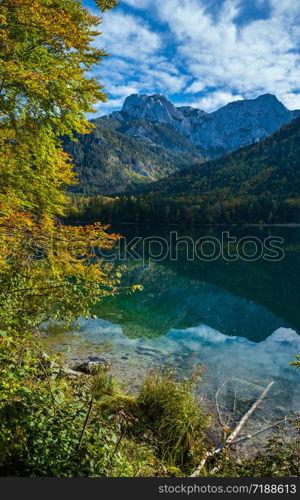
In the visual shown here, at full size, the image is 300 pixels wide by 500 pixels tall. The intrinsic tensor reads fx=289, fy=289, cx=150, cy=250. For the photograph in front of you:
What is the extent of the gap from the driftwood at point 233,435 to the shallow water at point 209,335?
0.31 m

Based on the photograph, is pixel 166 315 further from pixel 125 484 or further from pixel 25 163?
pixel 125 484

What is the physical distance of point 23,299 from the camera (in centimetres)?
641

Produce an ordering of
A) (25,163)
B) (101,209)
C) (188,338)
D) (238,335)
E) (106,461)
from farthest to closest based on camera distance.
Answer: (101,209) → (238,335) → (188,338) → (25,163) → (106,461)

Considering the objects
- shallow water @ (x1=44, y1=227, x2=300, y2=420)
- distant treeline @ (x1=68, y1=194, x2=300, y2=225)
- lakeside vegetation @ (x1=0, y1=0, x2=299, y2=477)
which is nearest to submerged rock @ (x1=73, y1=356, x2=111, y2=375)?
lakeside vegetation @ (x1=0, y1=0, x2=299, y2=477)

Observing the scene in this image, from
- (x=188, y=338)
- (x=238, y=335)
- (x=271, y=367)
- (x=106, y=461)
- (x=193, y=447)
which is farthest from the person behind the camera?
(x=238, y=335)

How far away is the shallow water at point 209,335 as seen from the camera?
13.7 metres

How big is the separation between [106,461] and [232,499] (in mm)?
1855

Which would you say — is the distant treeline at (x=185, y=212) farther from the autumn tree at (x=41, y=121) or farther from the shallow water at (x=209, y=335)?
the autumn tree at (x=41, y=121)

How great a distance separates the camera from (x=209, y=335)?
2102 centimetres

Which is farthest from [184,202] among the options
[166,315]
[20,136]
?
[20,136]

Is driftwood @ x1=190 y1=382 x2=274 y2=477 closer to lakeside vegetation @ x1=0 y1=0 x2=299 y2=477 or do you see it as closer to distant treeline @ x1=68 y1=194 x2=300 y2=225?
lakeside vegetation @ x1=0 y1=0 x2=299 y2=477

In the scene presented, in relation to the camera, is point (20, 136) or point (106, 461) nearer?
point (106, 461)

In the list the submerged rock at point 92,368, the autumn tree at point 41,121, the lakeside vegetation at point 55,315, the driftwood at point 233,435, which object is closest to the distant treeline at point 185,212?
the submerged rock at point 92,368

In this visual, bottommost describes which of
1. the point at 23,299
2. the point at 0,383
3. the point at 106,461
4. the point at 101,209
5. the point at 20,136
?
the point at 106,461
